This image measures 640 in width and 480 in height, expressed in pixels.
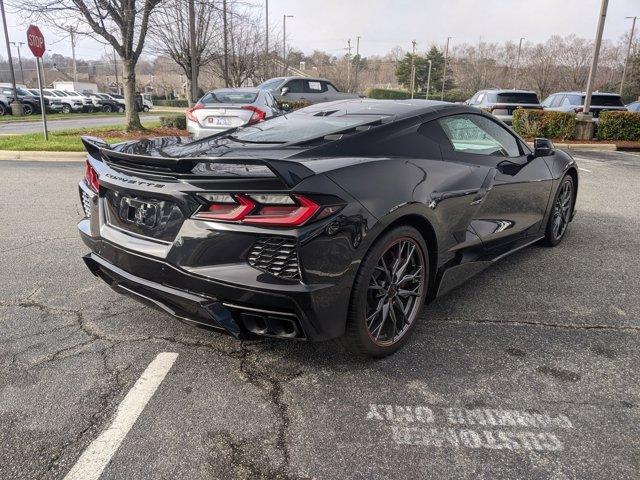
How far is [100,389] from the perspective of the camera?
2533 mm

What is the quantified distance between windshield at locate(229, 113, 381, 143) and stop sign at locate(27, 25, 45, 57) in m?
10.1

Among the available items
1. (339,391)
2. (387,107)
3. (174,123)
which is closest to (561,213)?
(387,107)

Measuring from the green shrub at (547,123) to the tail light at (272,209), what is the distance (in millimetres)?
14094

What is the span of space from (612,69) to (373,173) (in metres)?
62.8

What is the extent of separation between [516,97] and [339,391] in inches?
643

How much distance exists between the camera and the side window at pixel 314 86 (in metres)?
17.3

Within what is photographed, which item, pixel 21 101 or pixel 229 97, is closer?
pixel 229 97

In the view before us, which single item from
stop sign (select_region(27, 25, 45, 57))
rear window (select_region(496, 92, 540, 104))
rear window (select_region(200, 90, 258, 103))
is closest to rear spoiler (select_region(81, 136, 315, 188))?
rear window (select_region(200, 90, 258, 103))

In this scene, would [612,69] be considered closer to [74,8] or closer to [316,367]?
[74,8]

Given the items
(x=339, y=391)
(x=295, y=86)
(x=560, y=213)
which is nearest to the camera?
(x=339, y=391)

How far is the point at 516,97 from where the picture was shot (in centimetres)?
1659

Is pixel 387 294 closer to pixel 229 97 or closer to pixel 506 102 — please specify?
pixel 229 97

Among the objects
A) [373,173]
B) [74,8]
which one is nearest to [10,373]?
[373,173]

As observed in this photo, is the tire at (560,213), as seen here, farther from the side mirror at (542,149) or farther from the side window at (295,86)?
the side window at (295,86)
